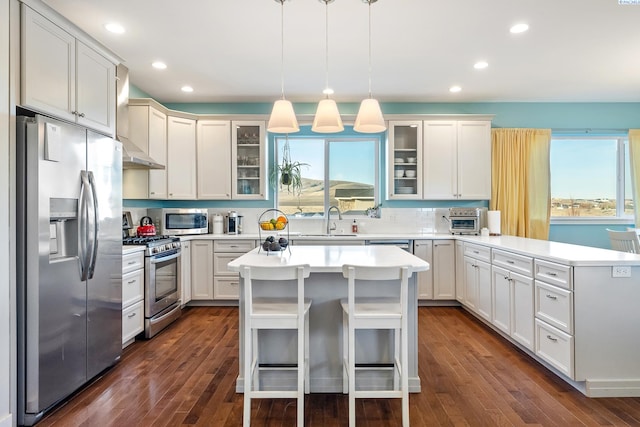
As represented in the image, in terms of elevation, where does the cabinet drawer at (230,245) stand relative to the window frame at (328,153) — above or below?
below

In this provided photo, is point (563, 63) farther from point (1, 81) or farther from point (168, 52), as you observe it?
point (1, 81)

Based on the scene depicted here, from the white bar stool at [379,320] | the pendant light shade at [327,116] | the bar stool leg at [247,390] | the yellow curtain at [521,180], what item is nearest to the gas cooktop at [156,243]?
the bar stool leg at [247,390]

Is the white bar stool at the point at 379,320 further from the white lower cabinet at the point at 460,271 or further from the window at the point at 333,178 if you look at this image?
the window at the point at 333,178

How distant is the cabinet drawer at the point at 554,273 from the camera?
247 cm

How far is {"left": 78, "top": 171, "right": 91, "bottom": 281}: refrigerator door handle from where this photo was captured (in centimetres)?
240

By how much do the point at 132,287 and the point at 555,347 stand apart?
11.6 ft

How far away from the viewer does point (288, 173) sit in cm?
517

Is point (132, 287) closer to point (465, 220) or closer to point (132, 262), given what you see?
point (132, 262)

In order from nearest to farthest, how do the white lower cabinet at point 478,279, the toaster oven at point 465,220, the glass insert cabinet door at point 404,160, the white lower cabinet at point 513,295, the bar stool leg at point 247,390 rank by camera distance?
1. the bar stool leg at point 247,390
2. the white lower cabinet at point 513,295
3. the white lower cabinet at point 478,279
4. the toaster oven at point 465,220
5. the glass insert cabinet door at point 404,160

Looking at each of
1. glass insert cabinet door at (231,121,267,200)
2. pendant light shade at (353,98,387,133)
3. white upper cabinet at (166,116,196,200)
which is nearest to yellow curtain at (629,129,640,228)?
pendant light shade at (353,98,387,133)

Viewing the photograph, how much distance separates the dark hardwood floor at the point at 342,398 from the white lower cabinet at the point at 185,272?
3.54 ft

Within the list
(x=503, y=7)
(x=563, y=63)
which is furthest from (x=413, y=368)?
(x=563, y=63)

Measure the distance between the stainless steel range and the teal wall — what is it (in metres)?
1.37

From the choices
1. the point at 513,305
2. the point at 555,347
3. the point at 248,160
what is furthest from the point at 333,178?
the point at 555,347
